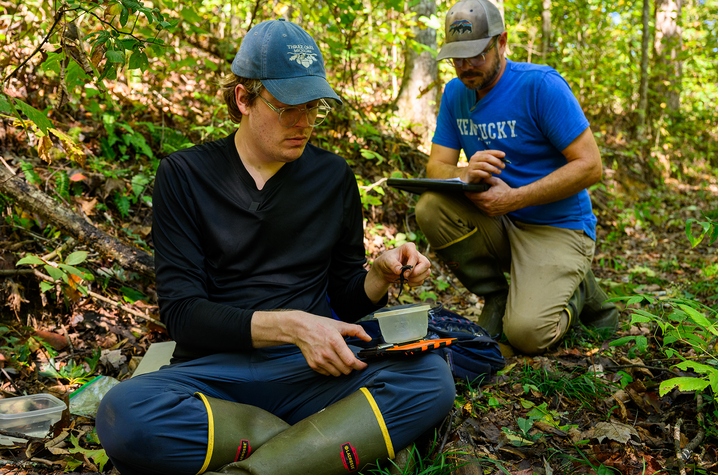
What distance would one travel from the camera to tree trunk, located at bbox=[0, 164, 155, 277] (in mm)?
3104

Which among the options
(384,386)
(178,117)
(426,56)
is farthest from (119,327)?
(426,56)

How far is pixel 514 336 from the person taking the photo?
327 centimetres

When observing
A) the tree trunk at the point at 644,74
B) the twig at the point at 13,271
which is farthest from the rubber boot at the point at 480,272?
the tree trunk at the point at 644,74

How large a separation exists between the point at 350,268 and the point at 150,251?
5.89 feet

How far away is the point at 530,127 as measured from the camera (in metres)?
3.45

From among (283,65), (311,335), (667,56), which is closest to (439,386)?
(311,335)

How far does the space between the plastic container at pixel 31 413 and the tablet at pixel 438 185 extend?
90.0 inches

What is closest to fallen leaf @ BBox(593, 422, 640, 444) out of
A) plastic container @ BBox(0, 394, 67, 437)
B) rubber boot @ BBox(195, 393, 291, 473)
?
rubber boot @ BBox(195, 393, 291, 473)

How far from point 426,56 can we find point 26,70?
439cm

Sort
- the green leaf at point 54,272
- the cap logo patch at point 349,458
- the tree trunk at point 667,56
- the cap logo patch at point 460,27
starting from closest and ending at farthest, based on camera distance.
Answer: the cap logo patch at point 349,458, the green leaf at point 54,272, the cap logo patch at point 460,27, the tree trunk at point 667,56

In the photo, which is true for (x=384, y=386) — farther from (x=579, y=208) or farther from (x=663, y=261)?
(x=663, y=261)

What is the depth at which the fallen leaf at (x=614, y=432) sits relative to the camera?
2.08 m

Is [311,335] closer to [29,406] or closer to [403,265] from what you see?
[403,265]

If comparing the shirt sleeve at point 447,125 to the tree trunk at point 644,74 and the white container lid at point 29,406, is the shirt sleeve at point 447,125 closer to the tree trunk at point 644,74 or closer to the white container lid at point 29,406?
the white container lid at point 29,406
